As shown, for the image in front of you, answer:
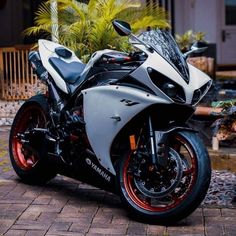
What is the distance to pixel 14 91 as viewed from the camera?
1195cm

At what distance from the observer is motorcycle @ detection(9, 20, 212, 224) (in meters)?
4.95

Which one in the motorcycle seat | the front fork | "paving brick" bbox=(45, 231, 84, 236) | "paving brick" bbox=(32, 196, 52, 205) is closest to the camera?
"paving brick" bbox=(45, 231, 84, 236)

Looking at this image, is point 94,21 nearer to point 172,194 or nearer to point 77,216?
point 77,216

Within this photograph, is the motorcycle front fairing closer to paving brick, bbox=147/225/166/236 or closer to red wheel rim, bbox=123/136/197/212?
red wheel rim, bbox=123/136/197/212

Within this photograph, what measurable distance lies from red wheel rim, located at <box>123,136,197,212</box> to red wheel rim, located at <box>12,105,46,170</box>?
135 centimetres

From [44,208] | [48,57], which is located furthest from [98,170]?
[48,57]

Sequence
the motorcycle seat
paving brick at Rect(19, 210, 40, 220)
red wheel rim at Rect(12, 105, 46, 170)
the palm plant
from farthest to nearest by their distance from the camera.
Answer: the palm plant, red wheel rim at Rect(12, 105, 46, 170), the motorcycle seat, paving brick at Rect(19, 210, 40, 220)

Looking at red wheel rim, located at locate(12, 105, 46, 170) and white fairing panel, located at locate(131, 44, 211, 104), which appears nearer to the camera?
white fairing panel, located at locate(131, 44, 211, 104)

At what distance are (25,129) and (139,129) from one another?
1.61 meters

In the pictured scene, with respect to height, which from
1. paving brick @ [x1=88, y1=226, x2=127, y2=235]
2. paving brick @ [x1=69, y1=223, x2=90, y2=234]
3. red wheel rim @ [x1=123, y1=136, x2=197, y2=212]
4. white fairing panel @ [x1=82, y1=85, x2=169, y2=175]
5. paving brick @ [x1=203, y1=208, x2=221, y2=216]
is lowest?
paving brick @ [x1=88, y1=226, x2=127, y2=235]


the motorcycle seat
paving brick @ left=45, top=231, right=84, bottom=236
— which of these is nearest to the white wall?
the motorcycle seat

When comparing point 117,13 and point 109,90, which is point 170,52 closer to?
point 109,90

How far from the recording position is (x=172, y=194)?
16.3 ft

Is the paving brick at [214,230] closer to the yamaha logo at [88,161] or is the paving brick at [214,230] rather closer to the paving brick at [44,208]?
the yamaha logo at [88,161]
